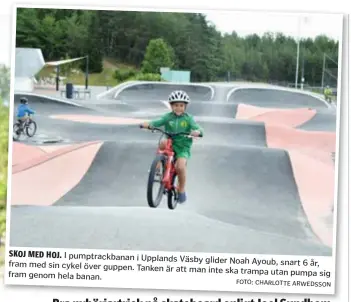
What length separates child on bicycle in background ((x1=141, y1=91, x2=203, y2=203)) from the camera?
501cm

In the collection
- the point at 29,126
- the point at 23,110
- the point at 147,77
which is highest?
the point at 147,77

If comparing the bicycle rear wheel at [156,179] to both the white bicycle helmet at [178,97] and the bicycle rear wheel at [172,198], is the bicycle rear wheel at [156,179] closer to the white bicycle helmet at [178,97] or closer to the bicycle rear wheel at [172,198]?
the bicycle rear wheel at [172,198]

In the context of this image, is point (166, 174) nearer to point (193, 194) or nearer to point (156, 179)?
point (156, 179)

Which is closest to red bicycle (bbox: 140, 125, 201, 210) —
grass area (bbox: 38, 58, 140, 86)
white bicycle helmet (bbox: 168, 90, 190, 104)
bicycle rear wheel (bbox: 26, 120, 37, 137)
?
white bicycle helmet (bbox: 168, 90, 190, 104)

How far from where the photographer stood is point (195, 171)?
5.04 m

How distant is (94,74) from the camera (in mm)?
5082

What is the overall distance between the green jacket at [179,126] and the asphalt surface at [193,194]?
2.4 inches

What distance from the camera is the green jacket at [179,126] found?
5016 millimetres

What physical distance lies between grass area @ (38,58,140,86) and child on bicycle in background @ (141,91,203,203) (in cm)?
39

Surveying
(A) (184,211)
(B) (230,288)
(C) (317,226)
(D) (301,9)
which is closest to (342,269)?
(C) (317,226)

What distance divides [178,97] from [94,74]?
58cm

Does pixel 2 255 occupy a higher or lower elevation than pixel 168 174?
lower

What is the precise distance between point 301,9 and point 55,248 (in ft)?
7.25

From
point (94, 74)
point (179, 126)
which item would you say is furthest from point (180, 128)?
point (94, 74)
